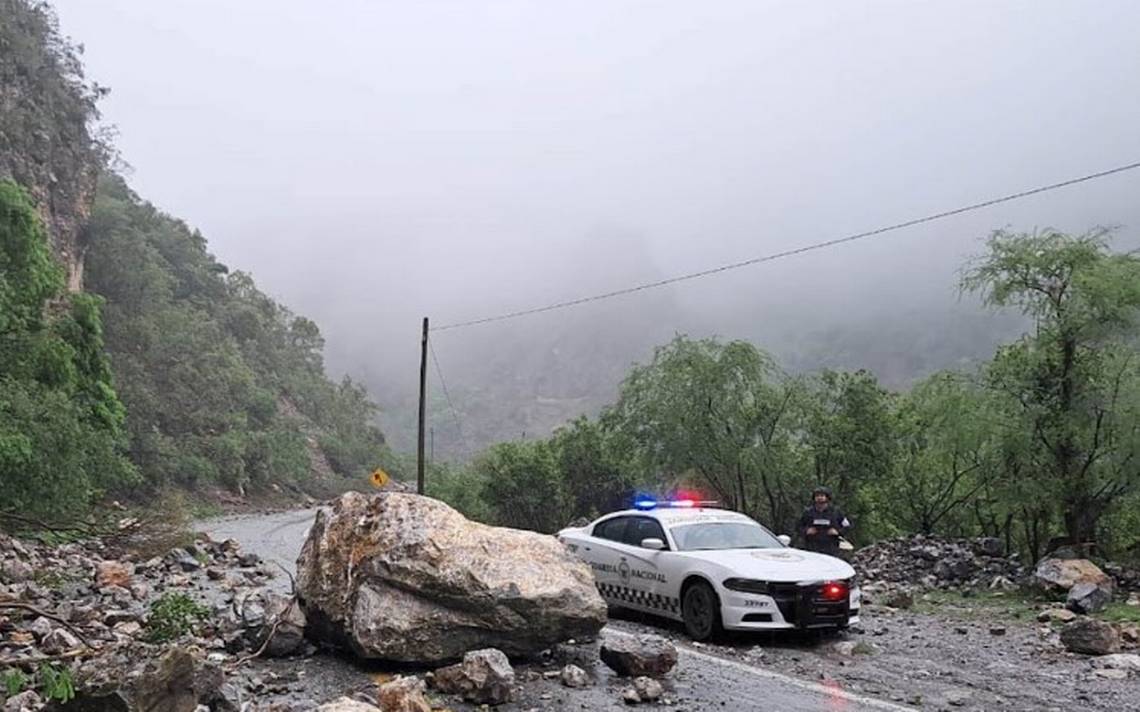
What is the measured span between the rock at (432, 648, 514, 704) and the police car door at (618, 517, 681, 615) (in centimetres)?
351

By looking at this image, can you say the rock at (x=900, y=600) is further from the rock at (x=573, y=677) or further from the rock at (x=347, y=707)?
the rock at (x=347, y=707)

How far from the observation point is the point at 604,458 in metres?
35.9

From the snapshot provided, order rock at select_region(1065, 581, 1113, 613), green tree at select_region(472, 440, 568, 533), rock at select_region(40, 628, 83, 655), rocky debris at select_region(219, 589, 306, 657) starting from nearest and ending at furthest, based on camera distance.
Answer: rock at select_region(40, 628, 83, 655) < rocky debris at select_region(219, 589, 306, 657) < rock at select_region(1065, 581, 1113, 613) < green tree at select_region(472, 440, 568, 533)

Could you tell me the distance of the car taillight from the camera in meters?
9.91

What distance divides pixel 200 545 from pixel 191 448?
4087 centimetres

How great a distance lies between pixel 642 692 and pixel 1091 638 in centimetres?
499

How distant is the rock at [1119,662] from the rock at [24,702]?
29.3 feet

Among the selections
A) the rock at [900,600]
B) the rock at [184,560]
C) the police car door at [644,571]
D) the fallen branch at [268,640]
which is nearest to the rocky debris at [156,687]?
the fallen branch at [268,640]

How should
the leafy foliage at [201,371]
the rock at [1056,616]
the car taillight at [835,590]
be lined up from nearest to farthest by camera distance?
1. the car taillight at [835,590]
2. the rock at [1056,616]
3. the leafy foliage at [201,371]

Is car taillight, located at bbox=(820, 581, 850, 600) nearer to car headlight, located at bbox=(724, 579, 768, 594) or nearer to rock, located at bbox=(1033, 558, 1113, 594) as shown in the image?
car headlight, located at bbox=(724, 579, 768, 594)

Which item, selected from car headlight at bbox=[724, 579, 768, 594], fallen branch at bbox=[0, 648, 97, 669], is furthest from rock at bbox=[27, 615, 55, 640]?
car headlight at bbox=[724, 579, 768, 594]

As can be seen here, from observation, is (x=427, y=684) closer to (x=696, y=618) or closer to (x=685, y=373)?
(x=696, y=618)

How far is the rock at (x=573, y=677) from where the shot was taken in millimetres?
8070

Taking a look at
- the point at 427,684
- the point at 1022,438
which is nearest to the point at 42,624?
the point at 427,684
